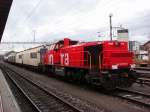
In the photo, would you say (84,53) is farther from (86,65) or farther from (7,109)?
(7,109)

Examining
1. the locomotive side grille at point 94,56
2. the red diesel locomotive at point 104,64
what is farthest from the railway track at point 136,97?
the locomotive side grille at point 94,56

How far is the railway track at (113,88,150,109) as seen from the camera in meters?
11.1

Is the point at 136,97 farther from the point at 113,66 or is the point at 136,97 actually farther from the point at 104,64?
the point at 104,64

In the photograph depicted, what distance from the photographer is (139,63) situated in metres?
38.1


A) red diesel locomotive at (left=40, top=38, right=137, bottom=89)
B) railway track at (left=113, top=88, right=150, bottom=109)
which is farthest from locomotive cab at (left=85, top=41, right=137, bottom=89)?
railway track at (left=113, top=88, right=150, bottom=109)

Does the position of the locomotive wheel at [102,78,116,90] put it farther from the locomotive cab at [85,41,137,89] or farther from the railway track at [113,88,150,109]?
the railway track at [113,88,150,109]

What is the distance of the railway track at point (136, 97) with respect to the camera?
11.1 meters

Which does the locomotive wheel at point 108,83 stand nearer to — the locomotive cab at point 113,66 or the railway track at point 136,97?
the locomotive cab at point 113,66

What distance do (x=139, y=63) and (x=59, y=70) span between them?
65.1 ft

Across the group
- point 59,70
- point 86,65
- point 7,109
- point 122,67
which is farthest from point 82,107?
point 59,70

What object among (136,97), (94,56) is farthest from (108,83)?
Result: (94,56)

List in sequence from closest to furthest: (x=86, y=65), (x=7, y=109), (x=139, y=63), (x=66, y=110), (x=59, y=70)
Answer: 1. (x=7, y=109)
2. (x=66, y=110)
3. (x=86, y=65)
4. (x=59, y=70)
5. (x=139, y=63)

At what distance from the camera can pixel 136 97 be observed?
12836mm

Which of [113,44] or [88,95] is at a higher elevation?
[113,44]
